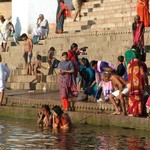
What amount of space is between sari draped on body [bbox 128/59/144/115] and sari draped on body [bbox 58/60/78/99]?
2188 millimetres

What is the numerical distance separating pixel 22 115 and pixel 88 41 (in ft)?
20.3

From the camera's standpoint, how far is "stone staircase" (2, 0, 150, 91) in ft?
68.1

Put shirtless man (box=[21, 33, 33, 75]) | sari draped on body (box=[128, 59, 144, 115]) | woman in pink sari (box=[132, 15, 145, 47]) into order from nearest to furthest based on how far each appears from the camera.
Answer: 1. sari draped on body (box=[128, 59, 144, 115])
2. woman in pink sari (box=[132, 15, 145, 47])
3. shirtless man (box=[21, 33, 33, 75])

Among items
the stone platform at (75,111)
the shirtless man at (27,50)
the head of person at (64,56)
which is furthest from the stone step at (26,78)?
the head of person at (64,56)

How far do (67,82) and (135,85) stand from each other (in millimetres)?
2439

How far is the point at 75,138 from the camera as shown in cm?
1312

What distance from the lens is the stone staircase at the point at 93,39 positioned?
20.8 meters

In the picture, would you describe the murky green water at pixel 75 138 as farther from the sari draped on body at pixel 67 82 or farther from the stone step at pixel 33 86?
the stone step at pixel 33 86

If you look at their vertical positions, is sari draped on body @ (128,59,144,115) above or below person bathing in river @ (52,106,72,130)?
above

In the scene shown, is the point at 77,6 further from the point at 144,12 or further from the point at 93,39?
the point at 144,12

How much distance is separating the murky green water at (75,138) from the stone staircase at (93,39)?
509cm

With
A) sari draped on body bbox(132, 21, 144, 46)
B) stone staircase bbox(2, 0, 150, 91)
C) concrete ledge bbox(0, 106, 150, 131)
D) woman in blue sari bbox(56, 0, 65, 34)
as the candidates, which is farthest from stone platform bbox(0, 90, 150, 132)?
woman in blue sari bbox(56, 0, 65, 34)

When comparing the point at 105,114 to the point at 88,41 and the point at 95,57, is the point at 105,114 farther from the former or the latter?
the point at 88,41

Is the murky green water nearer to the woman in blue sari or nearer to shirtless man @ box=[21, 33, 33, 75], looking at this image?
shirtless man @ box=[21, 33, 33, 75]
